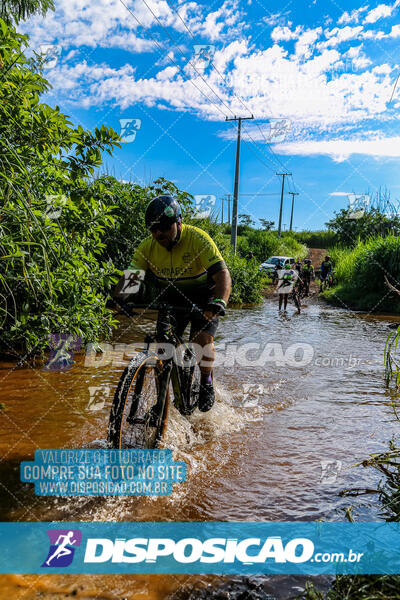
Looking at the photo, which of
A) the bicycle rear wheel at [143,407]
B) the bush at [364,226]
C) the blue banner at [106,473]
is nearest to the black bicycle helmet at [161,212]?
the bicycle rear wheel at [143,407]

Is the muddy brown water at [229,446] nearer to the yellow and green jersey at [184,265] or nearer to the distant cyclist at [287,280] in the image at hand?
the yellow and green jersey at [184,265]

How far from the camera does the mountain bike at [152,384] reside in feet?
10.9

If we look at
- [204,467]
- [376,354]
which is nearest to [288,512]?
[204,467]

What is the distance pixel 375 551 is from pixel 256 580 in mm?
756

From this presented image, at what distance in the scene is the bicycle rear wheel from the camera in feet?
10.8

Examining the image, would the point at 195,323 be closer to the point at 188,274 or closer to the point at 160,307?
the point at 188,274

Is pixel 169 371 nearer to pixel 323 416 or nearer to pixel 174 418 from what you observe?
pixel 174 418

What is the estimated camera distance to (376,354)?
930 centimetres

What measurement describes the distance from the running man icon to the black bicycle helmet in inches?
95.9

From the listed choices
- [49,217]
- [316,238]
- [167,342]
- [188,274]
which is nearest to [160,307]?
[167,342]

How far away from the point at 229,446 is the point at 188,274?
1860mm

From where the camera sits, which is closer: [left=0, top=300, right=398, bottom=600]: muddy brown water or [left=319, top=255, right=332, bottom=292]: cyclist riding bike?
[left=0, top=300, right=398, bottom=600]: muddy brown water

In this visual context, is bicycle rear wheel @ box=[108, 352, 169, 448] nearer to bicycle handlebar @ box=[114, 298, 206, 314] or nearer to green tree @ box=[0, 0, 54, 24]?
bicycle handlebar @ box=[114, 298, 206, 314]

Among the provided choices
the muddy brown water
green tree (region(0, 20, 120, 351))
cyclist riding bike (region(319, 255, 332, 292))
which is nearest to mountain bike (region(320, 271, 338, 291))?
cyclist riding bike (region(319, 255, 332, 292))
